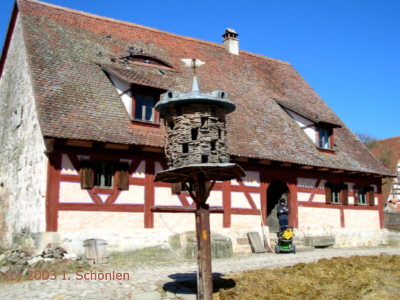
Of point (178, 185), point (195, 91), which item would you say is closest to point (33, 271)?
point (178, 185)

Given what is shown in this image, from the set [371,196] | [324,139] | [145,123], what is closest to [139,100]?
[145,123]

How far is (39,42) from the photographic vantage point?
14109 mm

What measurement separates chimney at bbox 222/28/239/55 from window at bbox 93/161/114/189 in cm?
1052

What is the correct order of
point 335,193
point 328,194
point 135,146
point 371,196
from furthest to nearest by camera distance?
point 371,196
point 335,193
point 328,194
point 135,146

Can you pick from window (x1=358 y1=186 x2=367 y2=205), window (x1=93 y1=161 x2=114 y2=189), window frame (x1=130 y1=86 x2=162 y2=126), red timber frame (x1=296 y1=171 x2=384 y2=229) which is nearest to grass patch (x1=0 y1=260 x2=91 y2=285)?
window (x1=93 y1=161 x2=114 y2=189)

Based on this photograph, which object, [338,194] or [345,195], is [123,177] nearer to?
[338,194]

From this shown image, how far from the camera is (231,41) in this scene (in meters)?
20.7

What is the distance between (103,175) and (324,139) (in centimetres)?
950

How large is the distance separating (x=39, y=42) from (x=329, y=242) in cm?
1252

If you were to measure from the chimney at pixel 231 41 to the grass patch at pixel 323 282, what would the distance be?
13095mm

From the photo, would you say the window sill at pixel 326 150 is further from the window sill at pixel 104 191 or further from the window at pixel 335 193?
the window sill at pixel 104 191

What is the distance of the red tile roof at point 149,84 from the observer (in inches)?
485

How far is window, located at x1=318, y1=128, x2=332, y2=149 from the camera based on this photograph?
680 inches

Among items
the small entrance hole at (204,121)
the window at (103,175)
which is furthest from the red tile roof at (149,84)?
the small entrance hole at (204,121)
